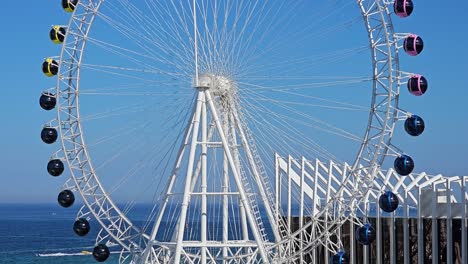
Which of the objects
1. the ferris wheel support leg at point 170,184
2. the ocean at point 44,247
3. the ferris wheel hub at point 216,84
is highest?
the ferris wheel hub at point 216,84

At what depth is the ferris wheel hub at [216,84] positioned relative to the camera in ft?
131

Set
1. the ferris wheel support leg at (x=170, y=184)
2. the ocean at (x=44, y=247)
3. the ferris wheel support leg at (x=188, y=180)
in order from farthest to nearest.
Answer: the ocean at (x=44, y=247)
the ferris wheel support leg at (x=170, y=184)
the ferris wheel support leg at (x=188, y=180)

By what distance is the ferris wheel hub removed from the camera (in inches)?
1574

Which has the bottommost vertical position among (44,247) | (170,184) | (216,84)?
(44,247)

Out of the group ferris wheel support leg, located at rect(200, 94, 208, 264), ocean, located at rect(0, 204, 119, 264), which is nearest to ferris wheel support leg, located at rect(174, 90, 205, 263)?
ferris wheel support leg, located at rect(200, 94, 208, 264)

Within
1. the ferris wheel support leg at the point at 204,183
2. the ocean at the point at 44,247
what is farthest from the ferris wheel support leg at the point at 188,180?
the ocean at the point at 44,247

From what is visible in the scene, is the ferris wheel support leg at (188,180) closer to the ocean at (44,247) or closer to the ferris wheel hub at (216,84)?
the ferris wheel hub at (216,84)

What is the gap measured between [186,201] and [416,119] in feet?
29.8

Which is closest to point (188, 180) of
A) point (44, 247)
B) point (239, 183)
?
point (239, 183)

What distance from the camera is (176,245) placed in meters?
38.6

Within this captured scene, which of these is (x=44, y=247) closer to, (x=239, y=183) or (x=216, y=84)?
(x=216, y=84)

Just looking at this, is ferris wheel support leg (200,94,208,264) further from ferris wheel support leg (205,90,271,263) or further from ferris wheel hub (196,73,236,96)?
ferris wheel hub (196,73,236,96)

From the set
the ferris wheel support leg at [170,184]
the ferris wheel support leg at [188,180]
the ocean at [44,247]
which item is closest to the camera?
the ferris wheel support leg at [188,180]

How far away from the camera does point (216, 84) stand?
40.2 metres
